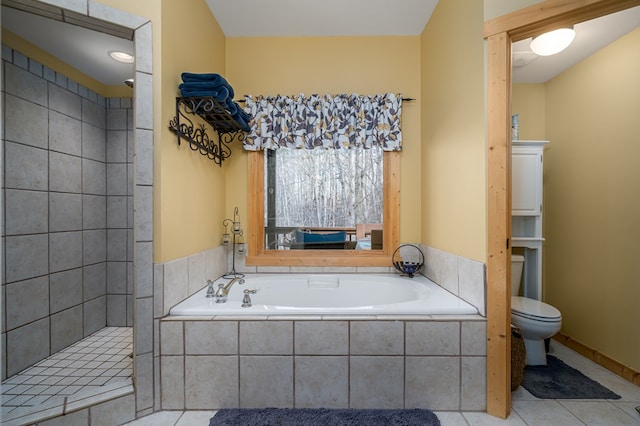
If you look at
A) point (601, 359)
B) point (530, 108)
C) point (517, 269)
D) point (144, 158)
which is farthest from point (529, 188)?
point (144, 158)

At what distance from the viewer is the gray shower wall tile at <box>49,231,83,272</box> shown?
6.75 feet

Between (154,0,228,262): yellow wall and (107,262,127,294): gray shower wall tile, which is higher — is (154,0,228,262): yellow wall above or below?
above

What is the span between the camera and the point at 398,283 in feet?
7.45

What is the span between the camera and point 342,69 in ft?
8.22

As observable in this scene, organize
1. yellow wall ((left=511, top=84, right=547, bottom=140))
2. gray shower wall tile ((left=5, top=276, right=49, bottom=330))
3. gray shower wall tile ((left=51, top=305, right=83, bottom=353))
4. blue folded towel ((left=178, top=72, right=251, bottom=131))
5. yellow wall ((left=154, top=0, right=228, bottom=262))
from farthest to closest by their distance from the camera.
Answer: yellow wall ((left=511, top=84, right=547, bottom=140))
gray shower wall tile ((left=51, top=305, right=83, bottom=353))
gray shower wall tile ((left=5, top=276, right=49, bottom=330))
blue folded towel ((left=178, top=72, right=251, bottom=131))
yellow wall ((left=154, top=0, right=228, bottom=262))

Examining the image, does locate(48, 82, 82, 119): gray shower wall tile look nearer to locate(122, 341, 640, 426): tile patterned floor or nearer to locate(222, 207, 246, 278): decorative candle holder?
locate(222, 207, 246, 278): decorative candle holder

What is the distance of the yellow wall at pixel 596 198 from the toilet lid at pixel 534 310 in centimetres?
48

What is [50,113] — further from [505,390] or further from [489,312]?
[505,390]

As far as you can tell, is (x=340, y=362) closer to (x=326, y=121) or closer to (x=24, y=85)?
(x=326, y=121)

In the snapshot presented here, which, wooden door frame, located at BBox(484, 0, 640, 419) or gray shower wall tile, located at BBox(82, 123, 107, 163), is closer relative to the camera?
wooden door frame, located at BBox(484, 0, 640, 419)

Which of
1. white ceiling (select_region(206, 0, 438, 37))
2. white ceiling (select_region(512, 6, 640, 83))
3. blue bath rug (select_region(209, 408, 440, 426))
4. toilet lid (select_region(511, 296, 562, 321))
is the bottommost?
blue bath rug (select_region(209, 408, 440, 426))

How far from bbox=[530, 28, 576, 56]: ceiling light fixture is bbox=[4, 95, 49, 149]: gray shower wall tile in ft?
10.7

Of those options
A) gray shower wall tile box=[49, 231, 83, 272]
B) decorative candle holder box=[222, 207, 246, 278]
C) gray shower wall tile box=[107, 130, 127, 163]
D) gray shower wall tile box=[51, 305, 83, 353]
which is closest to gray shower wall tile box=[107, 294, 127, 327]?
gray shower wall tile box=[51, 305, 83, 353]

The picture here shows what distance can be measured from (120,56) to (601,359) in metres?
4.07
